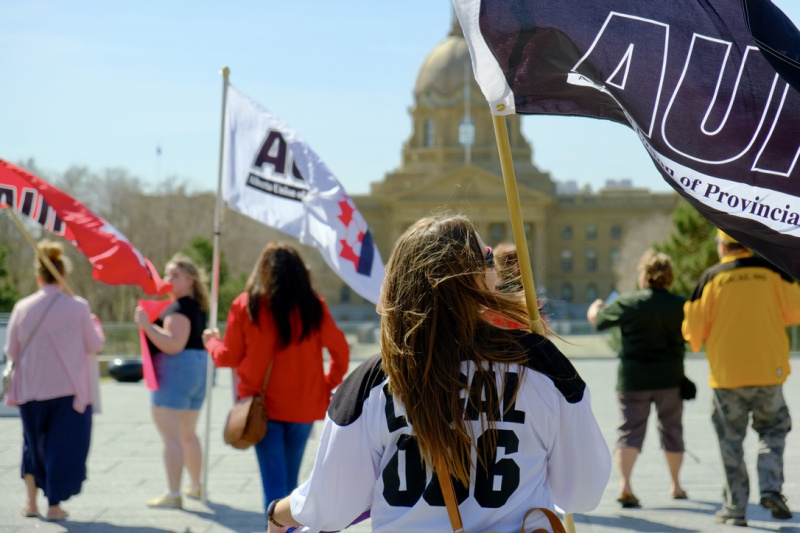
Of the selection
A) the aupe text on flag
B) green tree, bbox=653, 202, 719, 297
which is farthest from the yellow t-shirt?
green tree, bbox=653, 202, 719, 297

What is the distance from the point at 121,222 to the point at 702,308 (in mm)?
44528

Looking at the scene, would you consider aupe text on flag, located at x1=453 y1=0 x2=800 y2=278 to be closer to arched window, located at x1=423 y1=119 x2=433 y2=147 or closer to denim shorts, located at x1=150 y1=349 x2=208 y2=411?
denim shorts, located at x1=150 y1=349 x2=208 y2=411

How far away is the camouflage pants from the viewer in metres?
6.17

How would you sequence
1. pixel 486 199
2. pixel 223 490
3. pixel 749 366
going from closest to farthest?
pixel 749 366 → pixel 223 490 → pixel 486 199

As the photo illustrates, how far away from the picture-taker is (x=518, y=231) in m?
2.93

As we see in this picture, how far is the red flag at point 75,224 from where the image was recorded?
257 inches

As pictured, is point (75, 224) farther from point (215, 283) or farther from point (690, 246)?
point (690, 246)

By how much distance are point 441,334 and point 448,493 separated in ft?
1.23

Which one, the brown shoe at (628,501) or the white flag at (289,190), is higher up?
the white flag at (289,190)

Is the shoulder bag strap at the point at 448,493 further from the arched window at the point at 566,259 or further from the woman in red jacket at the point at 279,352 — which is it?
the arched window at the point at 566,259

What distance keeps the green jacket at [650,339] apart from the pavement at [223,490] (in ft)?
2.80

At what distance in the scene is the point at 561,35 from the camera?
9.76 ft

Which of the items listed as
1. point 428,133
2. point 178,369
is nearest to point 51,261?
point 178,369

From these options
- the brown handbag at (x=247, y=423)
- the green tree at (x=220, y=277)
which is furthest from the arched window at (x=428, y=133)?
the brown handbag at (x=247, y=423)
